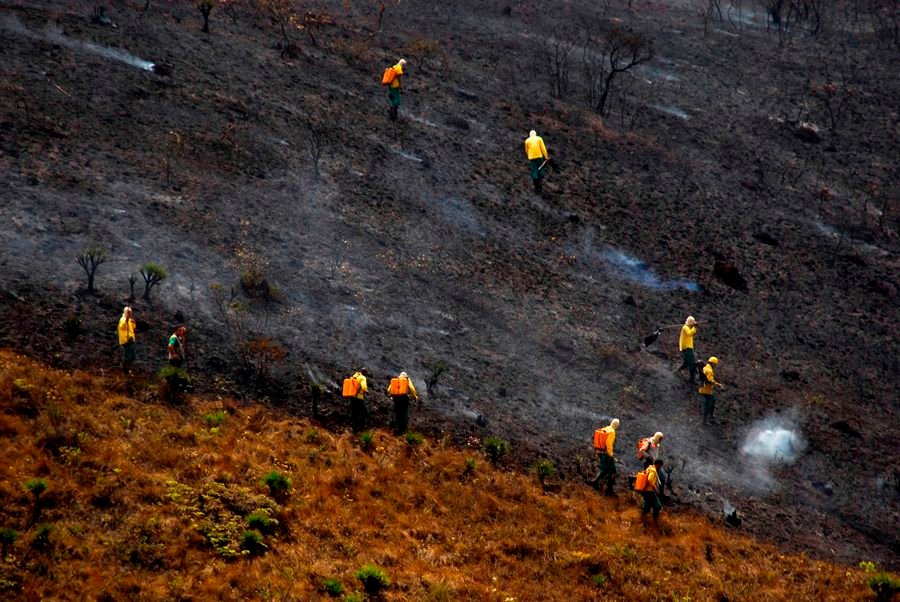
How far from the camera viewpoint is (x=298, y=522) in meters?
15.1

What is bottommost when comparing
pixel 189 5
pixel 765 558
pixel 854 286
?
pixel 765 558

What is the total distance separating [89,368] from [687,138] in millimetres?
24155

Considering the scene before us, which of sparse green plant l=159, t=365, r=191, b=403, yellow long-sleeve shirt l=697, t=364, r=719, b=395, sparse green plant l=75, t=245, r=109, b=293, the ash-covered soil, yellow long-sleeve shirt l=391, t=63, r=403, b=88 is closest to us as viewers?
sparse green plant l=159, t=365, r=191, b=403

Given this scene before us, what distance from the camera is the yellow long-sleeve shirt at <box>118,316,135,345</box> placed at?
1741 centimetres

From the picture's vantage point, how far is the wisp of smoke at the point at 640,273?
26281mm

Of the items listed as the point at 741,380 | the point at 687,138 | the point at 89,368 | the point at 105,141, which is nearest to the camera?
the point at 89,368

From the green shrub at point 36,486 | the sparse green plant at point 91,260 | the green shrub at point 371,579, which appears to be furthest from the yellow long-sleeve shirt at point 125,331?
the green shrub at point 371,579

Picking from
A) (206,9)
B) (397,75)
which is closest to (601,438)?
(397,75)

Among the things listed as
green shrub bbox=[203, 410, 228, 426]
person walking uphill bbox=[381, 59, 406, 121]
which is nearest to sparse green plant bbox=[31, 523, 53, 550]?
green shrub bbox=[203, 410, 228, 426]

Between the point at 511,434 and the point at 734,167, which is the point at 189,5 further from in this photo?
the point at 511,434

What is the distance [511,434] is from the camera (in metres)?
19.2

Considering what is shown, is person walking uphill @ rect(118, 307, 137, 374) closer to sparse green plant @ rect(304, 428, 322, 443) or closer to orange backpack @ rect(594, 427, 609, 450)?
sparse green plant @ rect(304, 428, 322, 443)

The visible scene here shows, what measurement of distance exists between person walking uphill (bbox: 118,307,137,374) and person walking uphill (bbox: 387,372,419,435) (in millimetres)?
4971

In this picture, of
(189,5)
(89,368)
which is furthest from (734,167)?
(89,368)
